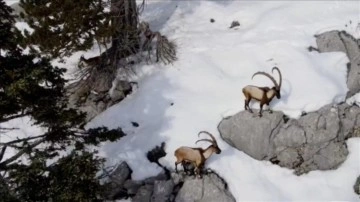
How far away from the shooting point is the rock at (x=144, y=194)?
35.4 ft

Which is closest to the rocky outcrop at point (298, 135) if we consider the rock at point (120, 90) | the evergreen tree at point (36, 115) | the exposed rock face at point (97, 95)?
the rock at point (120, 90)

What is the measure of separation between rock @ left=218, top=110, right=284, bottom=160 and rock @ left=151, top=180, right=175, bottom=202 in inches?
74.6

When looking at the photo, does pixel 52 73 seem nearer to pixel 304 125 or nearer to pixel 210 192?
pixel 210 192

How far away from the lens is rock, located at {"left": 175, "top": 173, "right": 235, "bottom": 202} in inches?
414

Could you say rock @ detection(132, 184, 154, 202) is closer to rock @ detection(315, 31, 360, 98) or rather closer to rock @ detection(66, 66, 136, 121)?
rock @ detection(66, 66, 136, 121)

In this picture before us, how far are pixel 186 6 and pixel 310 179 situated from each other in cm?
835

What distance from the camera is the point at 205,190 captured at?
10.6m

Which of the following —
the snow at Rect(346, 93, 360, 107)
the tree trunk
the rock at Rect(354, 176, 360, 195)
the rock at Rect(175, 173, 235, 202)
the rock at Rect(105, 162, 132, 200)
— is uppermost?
the tree trunk

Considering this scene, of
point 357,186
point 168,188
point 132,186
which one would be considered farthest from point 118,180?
point 357,186

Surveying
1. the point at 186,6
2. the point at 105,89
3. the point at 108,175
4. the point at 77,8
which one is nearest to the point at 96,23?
the point at 77,8

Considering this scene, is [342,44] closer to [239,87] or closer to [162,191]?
[239,87]

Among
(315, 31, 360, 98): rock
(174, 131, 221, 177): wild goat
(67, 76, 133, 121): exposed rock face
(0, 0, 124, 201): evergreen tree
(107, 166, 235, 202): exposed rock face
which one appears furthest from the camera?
(67, 76, 133, 121): exposed rock face

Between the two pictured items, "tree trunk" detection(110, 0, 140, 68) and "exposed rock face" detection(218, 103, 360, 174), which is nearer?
"exposed rock face" detection(218, 103, 360, 174)

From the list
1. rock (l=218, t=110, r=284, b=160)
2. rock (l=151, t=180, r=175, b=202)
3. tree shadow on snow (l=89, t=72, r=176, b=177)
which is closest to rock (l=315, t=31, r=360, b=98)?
rock (l=218, t=110, r=284, b=160)
